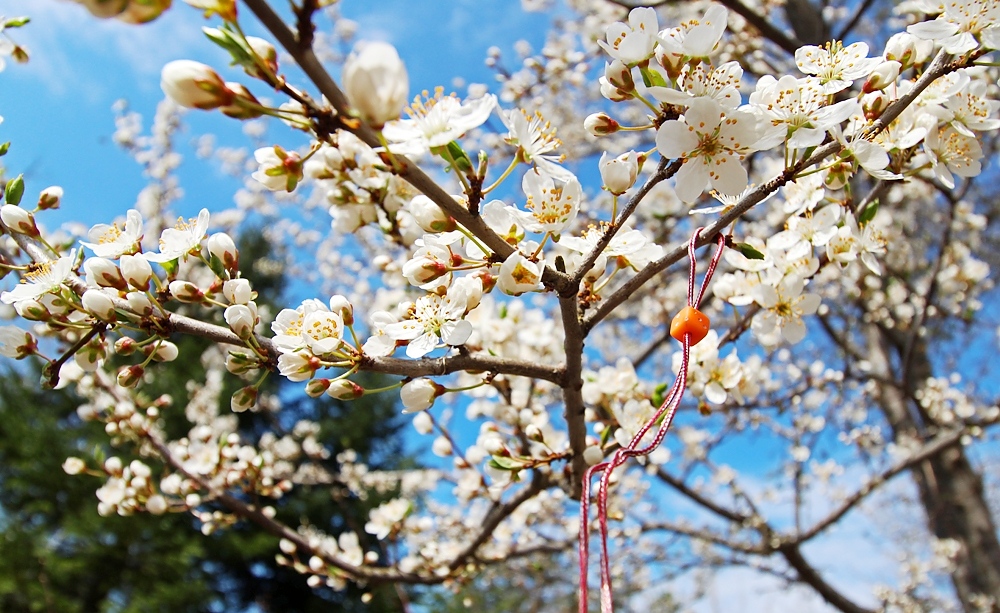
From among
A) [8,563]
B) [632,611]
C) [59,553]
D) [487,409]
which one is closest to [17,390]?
[59,553]

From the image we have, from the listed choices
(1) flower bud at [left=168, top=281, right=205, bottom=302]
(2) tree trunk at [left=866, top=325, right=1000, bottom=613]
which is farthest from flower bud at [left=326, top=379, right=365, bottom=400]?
(2) tree trunk at [left=866, top=325, right=1000, bottom=613]

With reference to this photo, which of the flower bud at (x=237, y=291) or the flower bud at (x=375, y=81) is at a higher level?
the flower bud at (x=237, y=291)

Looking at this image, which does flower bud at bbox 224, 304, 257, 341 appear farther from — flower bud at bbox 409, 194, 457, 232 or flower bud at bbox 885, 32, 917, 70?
flower bud at bbox 885, 32, 917, 70

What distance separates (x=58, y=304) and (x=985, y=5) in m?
1.49

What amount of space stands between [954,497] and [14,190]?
16.1 ft

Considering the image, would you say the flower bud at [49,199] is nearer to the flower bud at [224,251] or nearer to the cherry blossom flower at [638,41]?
the flower bud at [224,251]

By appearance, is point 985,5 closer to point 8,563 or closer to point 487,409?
point 487,409

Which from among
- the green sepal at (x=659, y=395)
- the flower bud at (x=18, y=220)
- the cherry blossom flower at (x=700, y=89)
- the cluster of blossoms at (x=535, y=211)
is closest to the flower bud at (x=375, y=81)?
the cluster of blossoms at (x=535, y=211)

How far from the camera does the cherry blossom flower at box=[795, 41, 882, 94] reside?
92cm

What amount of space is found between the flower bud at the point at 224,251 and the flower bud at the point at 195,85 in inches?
15.1

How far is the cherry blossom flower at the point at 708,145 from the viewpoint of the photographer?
2.56ft

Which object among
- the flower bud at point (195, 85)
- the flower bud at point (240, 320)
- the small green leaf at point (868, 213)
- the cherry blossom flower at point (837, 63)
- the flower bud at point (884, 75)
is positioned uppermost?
the cherry blossom flower at point (837, 63)

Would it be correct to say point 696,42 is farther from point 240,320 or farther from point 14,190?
point 14,190

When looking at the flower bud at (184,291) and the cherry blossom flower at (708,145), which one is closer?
the cherry blossom flower at (708,145)
